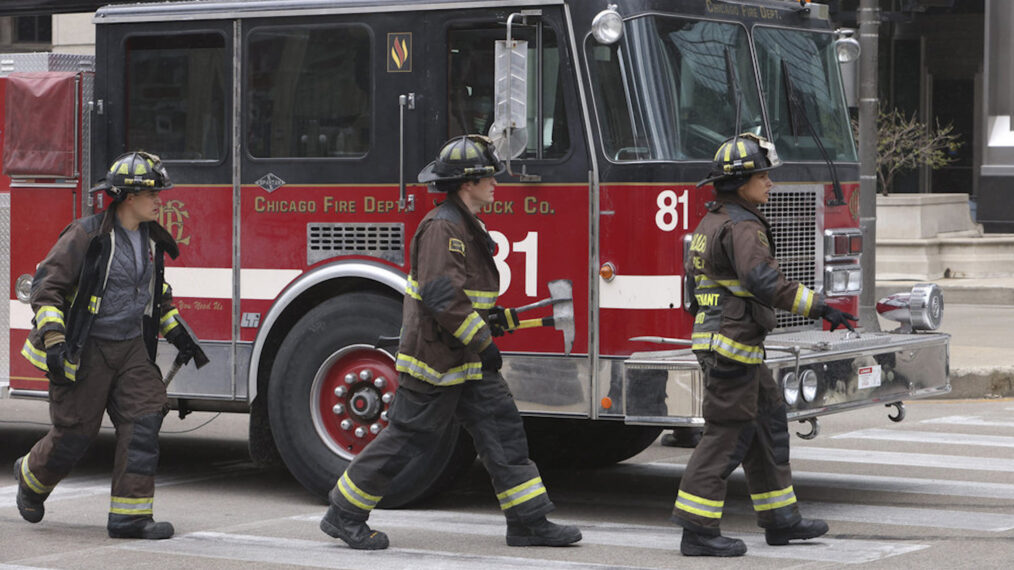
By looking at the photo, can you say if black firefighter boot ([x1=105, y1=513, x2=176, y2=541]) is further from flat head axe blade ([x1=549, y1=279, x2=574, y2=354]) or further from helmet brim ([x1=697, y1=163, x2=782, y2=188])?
helmet brim ([x1=697, y1=163, x2=782, y2=188])

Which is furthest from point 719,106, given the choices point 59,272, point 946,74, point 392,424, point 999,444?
point 946,74

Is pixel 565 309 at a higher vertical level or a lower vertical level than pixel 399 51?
lower

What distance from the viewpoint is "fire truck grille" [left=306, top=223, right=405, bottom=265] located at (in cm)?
862

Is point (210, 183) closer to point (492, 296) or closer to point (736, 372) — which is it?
point (492, 296)

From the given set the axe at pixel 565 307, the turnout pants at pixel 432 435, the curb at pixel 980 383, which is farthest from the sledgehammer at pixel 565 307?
the curb at pixel 980 383

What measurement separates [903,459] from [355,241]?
4.02 meters

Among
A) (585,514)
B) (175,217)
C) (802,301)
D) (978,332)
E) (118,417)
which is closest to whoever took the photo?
(802,301)

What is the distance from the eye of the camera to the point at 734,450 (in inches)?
288

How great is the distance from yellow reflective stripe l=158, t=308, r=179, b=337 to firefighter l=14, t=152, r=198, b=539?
0.16 meters

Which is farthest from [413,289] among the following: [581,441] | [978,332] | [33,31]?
[33,31]

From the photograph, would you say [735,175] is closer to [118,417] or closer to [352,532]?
[352,532]

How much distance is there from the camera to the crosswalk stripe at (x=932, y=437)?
446 inches

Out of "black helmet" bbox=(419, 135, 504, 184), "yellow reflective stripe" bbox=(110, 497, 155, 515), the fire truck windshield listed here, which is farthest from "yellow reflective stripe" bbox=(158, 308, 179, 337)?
the fire truck windshield

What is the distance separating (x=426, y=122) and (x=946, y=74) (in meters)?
31.8
